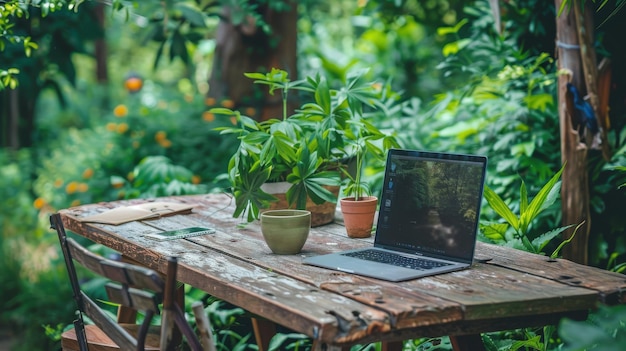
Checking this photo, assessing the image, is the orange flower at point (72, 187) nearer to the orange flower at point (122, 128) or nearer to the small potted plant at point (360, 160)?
the orange flower at point (122, 128)

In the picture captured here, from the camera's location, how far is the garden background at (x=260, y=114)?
3426mm

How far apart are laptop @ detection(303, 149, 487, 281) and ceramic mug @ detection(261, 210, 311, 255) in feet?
0.30

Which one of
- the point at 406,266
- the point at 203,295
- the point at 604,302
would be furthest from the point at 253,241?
the point at 203,295

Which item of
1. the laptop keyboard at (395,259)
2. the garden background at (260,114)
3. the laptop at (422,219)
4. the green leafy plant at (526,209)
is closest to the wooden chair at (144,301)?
the laptop at (422,219)

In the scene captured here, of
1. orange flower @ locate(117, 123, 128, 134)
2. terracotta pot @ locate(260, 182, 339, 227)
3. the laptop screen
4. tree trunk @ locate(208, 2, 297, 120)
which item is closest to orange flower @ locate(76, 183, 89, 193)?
orange flower @ locate(117, 123, 128, 134)

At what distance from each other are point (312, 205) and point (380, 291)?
958 mm

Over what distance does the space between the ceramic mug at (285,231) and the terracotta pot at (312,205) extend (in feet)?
1.37

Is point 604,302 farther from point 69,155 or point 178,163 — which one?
point 69,155

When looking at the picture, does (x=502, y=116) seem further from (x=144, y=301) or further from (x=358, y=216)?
(x=144, y=301)

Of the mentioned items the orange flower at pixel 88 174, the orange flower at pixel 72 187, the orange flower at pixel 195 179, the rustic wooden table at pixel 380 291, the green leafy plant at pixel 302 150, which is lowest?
the orange flower at pixel 72 187

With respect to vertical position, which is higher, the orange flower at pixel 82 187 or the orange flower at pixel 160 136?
the orange flower at pixel 160 136

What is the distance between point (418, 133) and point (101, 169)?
224cm

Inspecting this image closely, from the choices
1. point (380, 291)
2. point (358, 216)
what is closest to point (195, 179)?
point (358, 216)

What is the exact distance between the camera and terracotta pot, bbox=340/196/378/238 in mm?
2641
